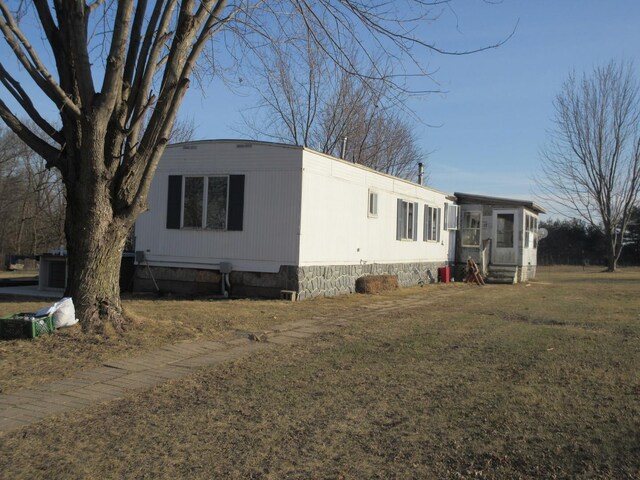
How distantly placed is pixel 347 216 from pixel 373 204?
165cm

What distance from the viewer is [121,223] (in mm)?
7809

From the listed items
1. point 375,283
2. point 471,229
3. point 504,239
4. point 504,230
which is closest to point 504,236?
point 504,239

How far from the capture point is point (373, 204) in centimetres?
1588

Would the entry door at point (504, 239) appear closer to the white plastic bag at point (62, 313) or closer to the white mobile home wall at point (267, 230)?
the white mobile home wall at point (267, 230)

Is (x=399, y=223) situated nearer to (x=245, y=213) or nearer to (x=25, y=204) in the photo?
(x=245, y=213)

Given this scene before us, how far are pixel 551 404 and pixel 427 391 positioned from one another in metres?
1.07

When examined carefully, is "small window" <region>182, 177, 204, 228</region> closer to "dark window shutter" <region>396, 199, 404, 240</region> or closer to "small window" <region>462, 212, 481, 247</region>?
"dark window shutter" <region>396, 199, 404, 240</region>

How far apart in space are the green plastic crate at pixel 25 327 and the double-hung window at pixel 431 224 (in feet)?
47.2

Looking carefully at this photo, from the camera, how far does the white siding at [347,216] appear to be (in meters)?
12.9

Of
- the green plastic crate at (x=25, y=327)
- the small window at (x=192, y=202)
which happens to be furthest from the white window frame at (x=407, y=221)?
the green plastic crate at (x=25, y=327)

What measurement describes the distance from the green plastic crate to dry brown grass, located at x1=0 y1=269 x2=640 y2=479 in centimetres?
243

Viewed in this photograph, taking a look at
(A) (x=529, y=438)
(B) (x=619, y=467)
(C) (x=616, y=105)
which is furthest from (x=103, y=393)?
(C) (x=616, y=105)

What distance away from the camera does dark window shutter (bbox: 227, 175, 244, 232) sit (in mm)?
13000

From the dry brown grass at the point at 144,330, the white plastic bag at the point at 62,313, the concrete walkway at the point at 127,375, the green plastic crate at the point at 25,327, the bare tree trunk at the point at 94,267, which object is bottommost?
the concrete walkway at the point at 127,375
